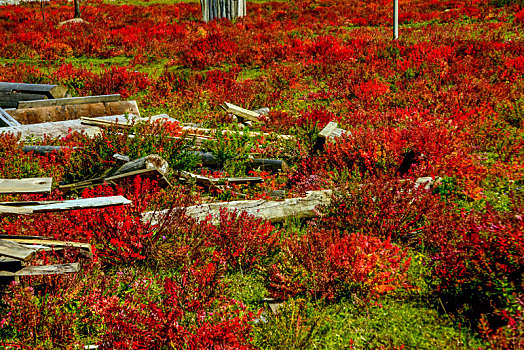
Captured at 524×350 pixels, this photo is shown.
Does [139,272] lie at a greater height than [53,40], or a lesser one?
lesser

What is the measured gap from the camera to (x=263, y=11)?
1029 inches

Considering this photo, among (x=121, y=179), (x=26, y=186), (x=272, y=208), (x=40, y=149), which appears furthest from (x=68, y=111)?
(x=272, y=208)

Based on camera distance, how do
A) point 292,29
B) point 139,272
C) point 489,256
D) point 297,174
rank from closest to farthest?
point 489,256
point 139,272
point 297,174
point 292,29

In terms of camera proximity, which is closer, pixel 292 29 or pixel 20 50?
pixel 20 50

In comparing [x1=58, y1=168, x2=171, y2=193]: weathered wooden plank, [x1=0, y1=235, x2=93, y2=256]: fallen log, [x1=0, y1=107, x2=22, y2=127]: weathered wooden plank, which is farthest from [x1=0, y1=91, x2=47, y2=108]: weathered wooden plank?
[x1=0, y1=235, x2=93, y2=256]: fallen log

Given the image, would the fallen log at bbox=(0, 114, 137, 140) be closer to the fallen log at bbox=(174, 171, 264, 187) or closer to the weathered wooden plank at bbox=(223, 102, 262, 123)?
the weathered wooden plank at bbox=(223, 102, 262, 123)

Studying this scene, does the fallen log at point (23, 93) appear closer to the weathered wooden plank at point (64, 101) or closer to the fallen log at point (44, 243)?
the weathered wooden plank at point (64, 101)

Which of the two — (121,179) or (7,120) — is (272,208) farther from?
(7,120)

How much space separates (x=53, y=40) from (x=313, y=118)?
13451mm

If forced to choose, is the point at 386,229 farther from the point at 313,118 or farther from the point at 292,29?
the point at 292,29

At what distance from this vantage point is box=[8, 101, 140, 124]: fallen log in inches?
363

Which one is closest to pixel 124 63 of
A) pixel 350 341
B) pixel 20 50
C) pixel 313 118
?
pixel 20 50

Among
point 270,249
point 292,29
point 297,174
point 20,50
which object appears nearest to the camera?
point 270,249

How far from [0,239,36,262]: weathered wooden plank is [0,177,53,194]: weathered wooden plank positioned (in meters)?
0.56
